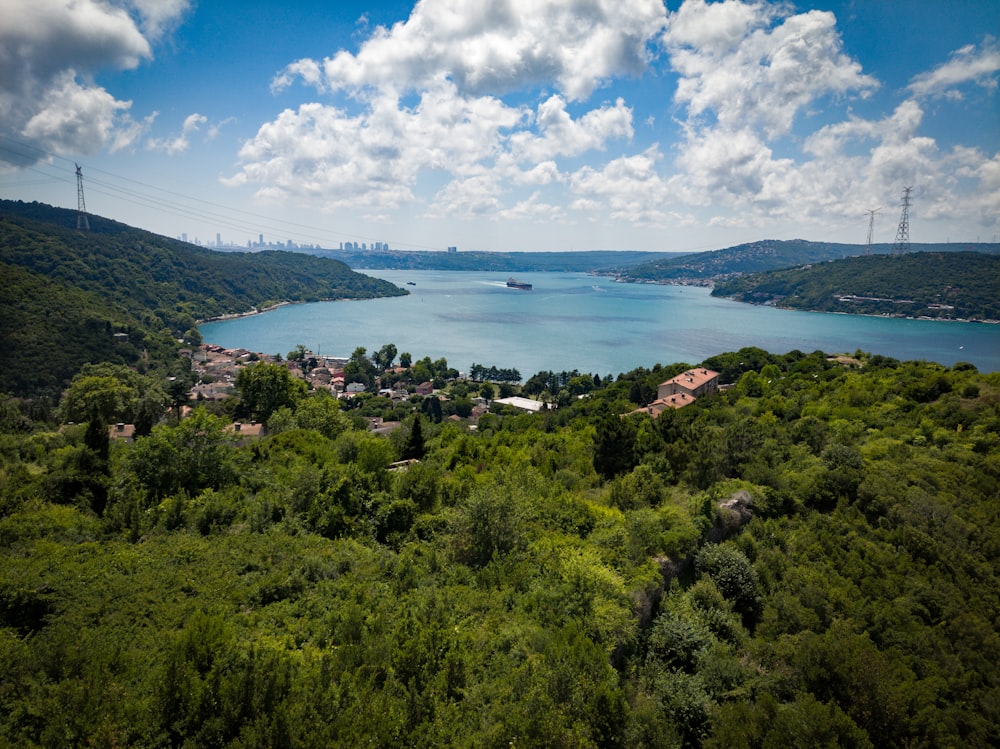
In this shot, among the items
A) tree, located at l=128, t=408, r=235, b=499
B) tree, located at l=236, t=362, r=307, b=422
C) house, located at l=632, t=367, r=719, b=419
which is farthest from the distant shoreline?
tree, located at l=128, t=408, r=235, b=499

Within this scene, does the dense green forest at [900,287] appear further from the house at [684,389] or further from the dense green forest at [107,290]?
the dense green forest at [107,290]

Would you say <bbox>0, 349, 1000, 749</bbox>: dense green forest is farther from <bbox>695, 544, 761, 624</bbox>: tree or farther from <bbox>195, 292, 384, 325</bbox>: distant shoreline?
<bbox>195, 292, 384, 325</bbox>: distant shoreline

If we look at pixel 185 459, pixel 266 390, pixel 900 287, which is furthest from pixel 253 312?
pixel 900 287

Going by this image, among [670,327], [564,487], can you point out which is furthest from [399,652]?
[670,327]

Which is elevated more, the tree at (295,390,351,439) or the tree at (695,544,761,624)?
the tree at (695,544,761,624)

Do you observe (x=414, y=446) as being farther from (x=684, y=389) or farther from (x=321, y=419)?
(x=684, y=389)

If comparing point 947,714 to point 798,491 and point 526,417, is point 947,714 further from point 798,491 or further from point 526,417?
point 526,417
